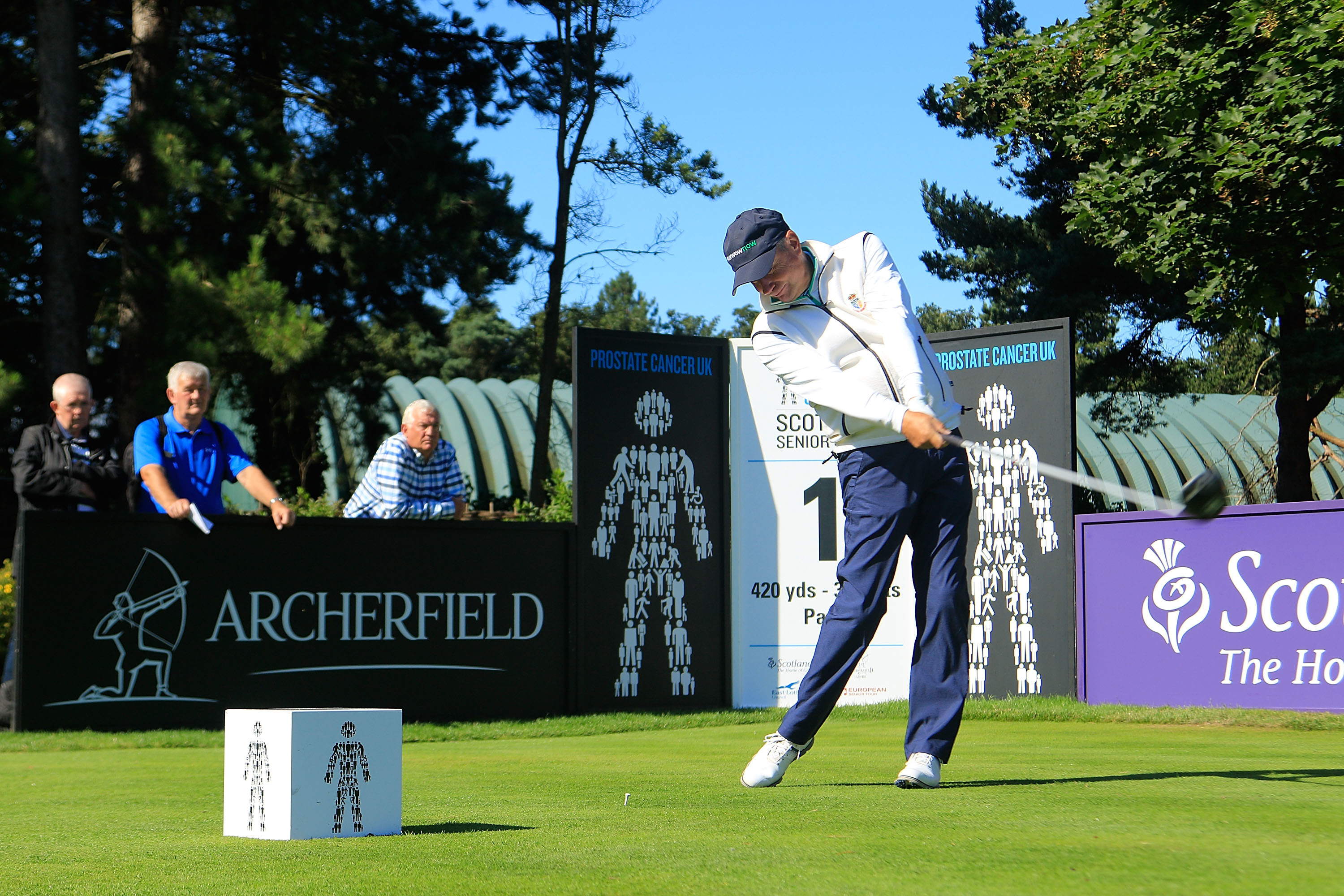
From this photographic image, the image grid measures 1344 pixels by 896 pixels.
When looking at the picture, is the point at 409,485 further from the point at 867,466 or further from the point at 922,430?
the point at 922,430

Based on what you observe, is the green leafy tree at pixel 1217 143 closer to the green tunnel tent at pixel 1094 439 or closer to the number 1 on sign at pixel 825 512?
the number 1 on sign at pixel 825 512

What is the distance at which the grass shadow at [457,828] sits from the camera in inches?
141

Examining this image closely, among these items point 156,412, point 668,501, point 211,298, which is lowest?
point 668,501

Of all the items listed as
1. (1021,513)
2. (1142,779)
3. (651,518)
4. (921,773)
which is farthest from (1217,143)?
(921,773)

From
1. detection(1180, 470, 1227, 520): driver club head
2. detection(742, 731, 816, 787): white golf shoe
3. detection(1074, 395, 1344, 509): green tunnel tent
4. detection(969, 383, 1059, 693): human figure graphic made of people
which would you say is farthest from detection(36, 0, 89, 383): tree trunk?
detection(1074, 395, 1344, 509): green tunnel tent

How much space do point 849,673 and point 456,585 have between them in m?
4.67

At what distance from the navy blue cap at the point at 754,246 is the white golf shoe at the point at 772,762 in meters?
1.45

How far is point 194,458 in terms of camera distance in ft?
25.5

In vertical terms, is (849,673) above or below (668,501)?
below

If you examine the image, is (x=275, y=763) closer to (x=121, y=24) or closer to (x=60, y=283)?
(x=60, y=283)

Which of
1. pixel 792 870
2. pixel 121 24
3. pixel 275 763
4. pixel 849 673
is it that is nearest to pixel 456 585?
pixel 849 673

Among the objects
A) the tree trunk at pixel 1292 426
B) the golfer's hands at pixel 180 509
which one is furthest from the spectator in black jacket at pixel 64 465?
Result: the tree trunk at pixel 1292 426

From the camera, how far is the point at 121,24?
1800 centimetres

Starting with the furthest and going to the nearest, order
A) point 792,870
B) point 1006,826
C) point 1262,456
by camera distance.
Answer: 1. point 1262,456
2. point 1006,826
3. point 792,870
